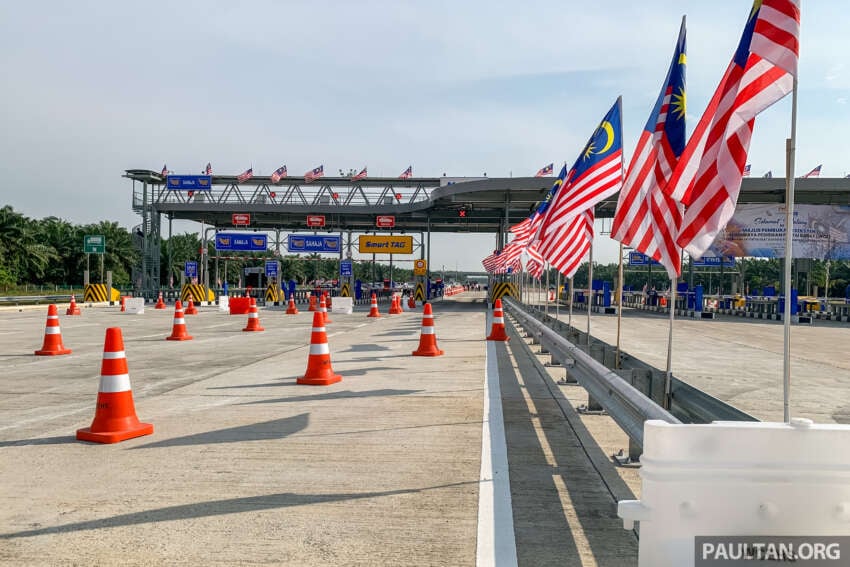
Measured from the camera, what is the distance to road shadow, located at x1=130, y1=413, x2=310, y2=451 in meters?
5.98

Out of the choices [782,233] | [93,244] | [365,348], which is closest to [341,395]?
[365,348]

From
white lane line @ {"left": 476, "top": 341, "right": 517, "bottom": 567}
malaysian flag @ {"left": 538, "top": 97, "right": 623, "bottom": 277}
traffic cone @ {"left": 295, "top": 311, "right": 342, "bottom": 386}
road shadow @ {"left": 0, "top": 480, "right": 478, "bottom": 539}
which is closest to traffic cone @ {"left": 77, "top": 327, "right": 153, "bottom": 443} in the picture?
road shadow @ {"left": 0, "top": 480, "right": 478, "bottom": 539}

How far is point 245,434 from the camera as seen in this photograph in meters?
6.29

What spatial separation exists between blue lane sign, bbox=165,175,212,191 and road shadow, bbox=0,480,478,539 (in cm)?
4501

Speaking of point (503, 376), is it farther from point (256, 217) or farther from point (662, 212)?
point (256, 217)

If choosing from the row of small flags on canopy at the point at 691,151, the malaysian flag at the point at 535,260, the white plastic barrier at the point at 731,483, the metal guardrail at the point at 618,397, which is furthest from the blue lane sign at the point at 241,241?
the white plastic barrier at the point at 731,483

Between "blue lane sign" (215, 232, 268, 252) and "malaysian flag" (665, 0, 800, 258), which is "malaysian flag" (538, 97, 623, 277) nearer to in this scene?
"malaysian flag" (665, 0, 800, 258)

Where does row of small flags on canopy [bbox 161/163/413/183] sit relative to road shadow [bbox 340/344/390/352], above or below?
above

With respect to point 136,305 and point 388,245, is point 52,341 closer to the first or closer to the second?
point 136,305

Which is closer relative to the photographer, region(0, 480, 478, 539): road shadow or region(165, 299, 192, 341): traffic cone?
region(0, 480, 478, 539): road shadow

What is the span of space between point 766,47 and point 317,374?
270 inches

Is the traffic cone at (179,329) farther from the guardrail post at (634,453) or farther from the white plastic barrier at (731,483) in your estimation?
the white plastic barrier at (731,483)

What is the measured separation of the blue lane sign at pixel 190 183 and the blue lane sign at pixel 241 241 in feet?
15.0

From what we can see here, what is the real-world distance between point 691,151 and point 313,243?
46811mm
